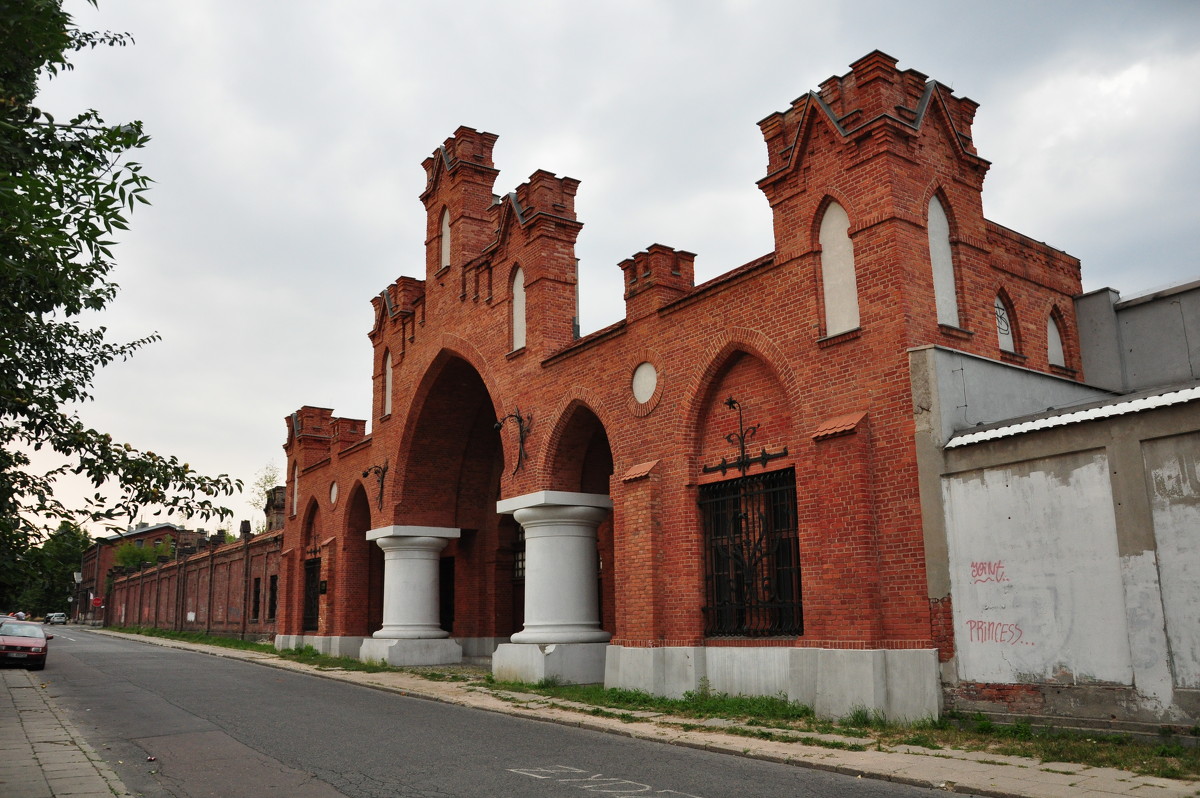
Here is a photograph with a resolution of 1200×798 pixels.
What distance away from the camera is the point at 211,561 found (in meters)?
45.2

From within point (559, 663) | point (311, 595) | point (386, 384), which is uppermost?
point (386, 384)

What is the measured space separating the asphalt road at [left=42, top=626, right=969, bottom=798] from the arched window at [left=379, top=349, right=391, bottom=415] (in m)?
10.0

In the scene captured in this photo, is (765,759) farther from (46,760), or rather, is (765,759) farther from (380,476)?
(380,476)

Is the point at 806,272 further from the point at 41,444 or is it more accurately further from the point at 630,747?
the point at 41,444

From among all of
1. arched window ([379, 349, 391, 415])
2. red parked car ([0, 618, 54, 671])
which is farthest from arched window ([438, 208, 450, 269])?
red parked car ([0, 618, 54, 671])

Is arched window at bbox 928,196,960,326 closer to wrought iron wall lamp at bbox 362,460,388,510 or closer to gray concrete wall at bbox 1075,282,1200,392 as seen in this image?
gray concrete wall at bbox 1075,282,1200,392

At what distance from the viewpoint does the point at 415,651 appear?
2270 cm

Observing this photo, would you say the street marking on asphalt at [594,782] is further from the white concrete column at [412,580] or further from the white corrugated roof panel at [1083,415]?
the white concrete column at [412,580]

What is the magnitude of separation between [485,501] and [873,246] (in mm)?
14891

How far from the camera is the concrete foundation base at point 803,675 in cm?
1046

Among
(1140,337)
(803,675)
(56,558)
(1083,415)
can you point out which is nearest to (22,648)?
(56,558)

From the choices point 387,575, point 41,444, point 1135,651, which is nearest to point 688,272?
point 1135,651

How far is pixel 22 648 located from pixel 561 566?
1457 cm

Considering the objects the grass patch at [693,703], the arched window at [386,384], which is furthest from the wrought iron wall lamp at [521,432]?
the arched window at [386,384]
